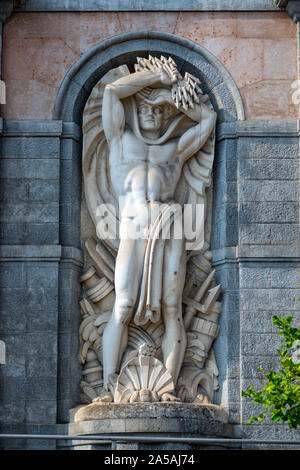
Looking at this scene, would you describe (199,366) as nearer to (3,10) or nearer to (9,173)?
(9,173)

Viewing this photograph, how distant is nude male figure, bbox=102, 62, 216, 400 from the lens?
1783 cm

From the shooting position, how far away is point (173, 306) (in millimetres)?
17859

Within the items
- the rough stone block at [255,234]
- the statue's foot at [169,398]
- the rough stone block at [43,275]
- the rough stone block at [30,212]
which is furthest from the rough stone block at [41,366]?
the rough stone block at [255,234]

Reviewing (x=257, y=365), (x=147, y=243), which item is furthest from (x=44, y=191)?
(x=257, y=365)

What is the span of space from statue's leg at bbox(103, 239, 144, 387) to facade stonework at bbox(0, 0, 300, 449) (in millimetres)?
523

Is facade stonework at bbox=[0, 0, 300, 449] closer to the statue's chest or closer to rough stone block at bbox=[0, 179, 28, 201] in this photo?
rough stone block at bbox=[0, 179, 28, 201]

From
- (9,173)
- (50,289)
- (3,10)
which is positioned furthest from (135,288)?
(3,10)

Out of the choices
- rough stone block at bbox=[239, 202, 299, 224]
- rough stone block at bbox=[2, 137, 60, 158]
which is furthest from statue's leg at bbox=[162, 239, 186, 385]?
rough stone block at bbox=[2, 137, 60, 158]

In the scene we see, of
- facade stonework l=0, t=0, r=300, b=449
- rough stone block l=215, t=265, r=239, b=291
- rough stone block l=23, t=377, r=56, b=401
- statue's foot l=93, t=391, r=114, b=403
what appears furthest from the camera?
rough stone block l=215, t=265, r=239, b=291

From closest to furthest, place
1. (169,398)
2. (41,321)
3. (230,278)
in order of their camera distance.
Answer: (169,398), (41,321), (230,278)

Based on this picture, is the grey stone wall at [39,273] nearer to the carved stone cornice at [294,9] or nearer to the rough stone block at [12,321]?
the rough stone block at [12,321]

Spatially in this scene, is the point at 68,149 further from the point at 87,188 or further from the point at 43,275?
the point at 43,275

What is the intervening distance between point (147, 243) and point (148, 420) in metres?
2.54

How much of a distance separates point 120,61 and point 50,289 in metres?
3.62
